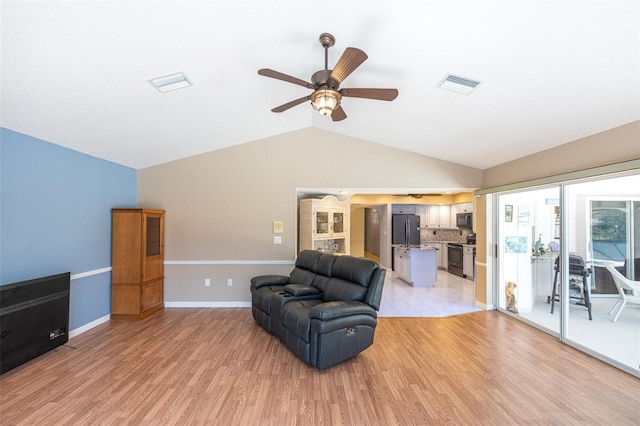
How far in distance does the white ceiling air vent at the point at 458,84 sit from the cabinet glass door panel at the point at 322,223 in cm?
317

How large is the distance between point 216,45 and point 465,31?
6.67 feet

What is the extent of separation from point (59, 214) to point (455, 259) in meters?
8.41

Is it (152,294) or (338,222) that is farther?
(338,222)

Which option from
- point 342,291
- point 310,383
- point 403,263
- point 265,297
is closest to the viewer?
point 310,383

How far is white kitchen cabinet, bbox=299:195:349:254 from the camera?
205 inches

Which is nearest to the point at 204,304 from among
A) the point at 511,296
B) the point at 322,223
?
the point at 322,223

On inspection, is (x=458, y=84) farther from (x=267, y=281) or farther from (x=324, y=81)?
(x=267, y=281)

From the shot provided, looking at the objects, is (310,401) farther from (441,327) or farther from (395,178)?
(395,178)

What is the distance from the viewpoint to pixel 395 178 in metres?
4.82

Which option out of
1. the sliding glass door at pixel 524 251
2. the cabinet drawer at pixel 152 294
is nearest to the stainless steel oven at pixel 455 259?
the sliding glass door at pixel 524 251

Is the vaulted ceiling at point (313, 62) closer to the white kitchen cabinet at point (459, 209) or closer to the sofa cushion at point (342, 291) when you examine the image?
the sofa cushion at point (342, 291)

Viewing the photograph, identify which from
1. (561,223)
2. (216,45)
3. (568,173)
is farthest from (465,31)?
(561,223)

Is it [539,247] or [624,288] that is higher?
[539,247]

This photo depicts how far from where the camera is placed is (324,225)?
543 cm
